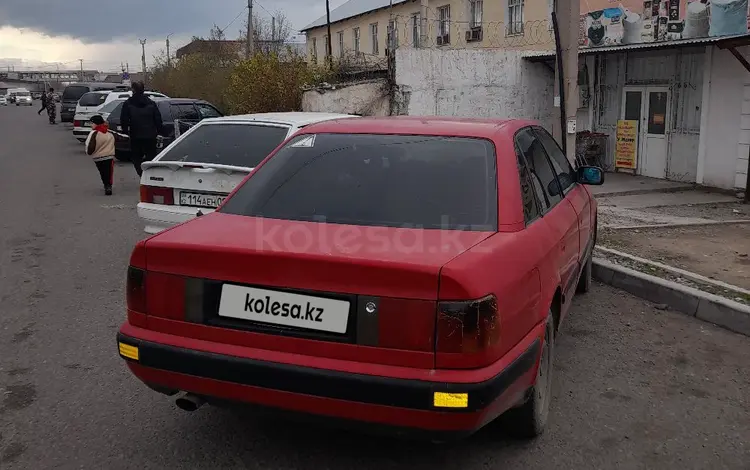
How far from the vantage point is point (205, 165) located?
6.45m

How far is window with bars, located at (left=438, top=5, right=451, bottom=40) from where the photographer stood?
2512 centimetres

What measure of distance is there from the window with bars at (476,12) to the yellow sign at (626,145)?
31.2 ft

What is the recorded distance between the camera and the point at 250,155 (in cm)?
664

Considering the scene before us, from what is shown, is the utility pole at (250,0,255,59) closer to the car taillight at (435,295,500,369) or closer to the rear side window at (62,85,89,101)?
the rear side window at (62,85,89,101)

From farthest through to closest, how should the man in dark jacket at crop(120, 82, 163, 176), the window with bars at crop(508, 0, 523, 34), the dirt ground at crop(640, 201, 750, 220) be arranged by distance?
the window with bars at crop(508, 0, 523, 34)
the man in dark jacket at crop(120, 82, 163, 176)
the dirt ground at crop(640, 201, 750, 220)

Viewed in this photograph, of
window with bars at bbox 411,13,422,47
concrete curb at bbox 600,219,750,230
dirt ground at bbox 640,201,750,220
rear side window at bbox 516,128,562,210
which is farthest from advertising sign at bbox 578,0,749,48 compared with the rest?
window with bars at bbox 411,13,422,47

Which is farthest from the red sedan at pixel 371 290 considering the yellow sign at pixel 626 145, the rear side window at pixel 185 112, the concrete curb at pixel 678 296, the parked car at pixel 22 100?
the parked car at pixel 22 100

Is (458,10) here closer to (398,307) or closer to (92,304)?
(92,304)

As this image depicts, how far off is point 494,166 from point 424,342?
1.18 metres

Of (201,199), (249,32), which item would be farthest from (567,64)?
(249,32)

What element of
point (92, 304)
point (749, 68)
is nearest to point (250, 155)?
point (92, 304)

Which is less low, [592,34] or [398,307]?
[592,34]

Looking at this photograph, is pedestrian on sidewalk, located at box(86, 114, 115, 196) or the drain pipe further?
pedestrian on sidewalk, located at box(86, 114, 115, 196)

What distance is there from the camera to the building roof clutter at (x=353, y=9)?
101 ft
